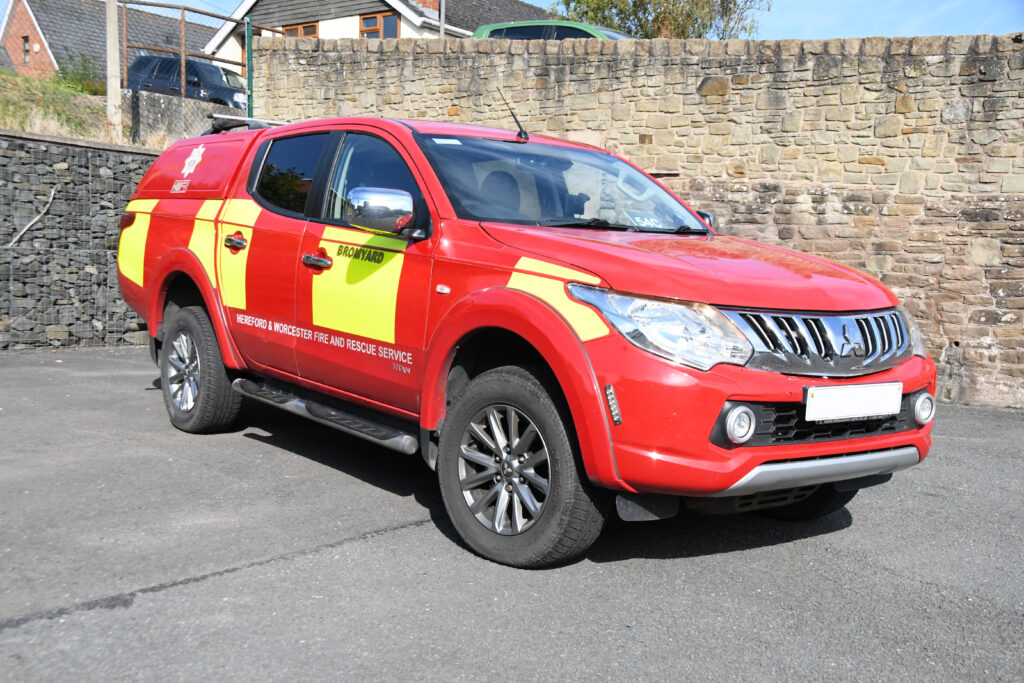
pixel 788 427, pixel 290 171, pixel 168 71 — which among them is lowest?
pixel 788 427

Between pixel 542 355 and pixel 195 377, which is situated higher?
pixel 542 355

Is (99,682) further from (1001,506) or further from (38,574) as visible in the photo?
(1001,506)

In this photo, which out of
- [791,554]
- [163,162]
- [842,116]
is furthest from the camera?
[842,116]

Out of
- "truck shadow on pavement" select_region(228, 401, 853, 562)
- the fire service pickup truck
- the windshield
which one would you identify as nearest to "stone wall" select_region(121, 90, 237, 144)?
the fire service pickup truck

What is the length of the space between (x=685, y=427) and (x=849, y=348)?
0.83 m

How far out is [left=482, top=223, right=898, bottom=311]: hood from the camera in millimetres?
3746

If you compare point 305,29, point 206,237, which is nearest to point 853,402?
point 206,237

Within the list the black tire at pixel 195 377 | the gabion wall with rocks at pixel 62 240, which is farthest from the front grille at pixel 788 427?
the gabion wall with rocks at pixel 62 240

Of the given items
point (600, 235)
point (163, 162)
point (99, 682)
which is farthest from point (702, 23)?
point (99, 682)

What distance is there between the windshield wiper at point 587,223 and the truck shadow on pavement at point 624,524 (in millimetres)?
1420

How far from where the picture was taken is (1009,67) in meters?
11.3

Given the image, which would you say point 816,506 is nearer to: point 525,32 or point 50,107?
point 525,32

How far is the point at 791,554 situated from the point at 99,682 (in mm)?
2862

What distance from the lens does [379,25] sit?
33.7 meters
